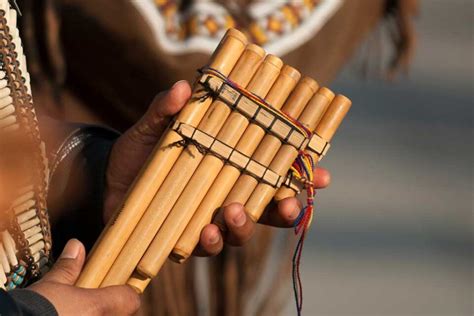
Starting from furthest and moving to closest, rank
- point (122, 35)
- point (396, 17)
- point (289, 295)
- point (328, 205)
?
point (328, 205) < point (289, 295) < point (396, 17) < point (122, 35)

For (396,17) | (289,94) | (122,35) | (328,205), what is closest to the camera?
(289,94)

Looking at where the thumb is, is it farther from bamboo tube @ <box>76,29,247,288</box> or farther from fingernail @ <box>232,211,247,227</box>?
fingernail @ <box>232,211,247,227</box>

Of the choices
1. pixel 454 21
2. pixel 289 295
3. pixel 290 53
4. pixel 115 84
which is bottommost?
pixel 289 295

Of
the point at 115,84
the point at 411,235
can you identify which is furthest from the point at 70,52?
the point at 411,235

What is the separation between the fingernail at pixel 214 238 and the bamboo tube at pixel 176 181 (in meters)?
0.07

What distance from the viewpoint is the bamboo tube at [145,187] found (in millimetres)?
1692

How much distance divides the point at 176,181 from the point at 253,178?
0.36 feet

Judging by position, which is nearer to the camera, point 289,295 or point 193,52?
point 193,52

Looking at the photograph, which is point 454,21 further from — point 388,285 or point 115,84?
point 115,84

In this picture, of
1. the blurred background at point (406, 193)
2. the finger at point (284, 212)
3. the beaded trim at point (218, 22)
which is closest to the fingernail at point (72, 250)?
the finger at point (284, 212)

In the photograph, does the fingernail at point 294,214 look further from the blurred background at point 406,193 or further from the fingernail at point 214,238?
the blurred background at point 406,193

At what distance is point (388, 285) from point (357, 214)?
0.73 feet

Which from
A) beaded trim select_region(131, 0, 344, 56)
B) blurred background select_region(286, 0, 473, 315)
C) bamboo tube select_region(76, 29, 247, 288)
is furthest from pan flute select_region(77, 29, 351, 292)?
blurred background select_region(286, 0, 473, 315)

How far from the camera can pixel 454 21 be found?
371cm
